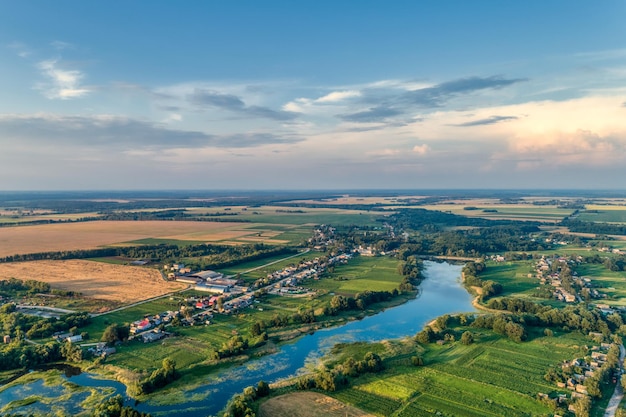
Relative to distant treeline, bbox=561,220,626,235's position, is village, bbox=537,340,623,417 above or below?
below

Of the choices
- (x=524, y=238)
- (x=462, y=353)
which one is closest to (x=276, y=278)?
(x=462, y=353)

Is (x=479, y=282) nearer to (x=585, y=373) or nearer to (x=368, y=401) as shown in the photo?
(x=585, y=373)

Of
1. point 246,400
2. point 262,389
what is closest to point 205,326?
point 262,389

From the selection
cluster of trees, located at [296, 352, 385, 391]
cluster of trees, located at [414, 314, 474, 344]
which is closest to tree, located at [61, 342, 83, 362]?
cluster of trees, located at [296, 352, 385, 391]

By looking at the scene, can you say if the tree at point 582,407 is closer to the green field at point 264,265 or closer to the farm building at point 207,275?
the green field at point 264,265

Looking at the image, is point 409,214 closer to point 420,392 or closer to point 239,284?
point 239,284

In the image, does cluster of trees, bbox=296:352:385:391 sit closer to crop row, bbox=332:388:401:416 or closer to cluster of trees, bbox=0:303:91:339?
crop row, bbox=332:388:401:416
